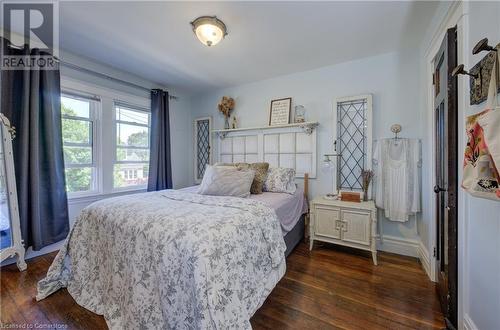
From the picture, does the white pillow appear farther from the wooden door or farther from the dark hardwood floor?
the wooden door

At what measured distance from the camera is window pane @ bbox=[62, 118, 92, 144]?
2.66 metres

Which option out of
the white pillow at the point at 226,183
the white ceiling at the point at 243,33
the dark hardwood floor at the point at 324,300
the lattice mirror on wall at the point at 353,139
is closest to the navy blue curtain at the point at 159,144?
the white ceiling at the point at 243,33

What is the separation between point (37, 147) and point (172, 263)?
2306mm

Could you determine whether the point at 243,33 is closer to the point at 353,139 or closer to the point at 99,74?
the point at 353,139

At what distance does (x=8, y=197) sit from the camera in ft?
6.54

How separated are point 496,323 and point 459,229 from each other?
1.59 ft

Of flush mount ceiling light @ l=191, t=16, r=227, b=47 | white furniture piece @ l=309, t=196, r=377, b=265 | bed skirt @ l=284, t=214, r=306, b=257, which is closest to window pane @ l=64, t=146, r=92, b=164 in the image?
flush mount ceiling light @ l=191, t=16, r=227, b=47

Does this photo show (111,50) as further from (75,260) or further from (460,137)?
(460,137)

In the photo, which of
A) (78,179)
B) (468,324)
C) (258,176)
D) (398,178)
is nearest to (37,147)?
(78,179)

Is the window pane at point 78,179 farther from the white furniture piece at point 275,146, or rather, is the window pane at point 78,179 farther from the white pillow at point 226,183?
the white furniture piece at point 275,146

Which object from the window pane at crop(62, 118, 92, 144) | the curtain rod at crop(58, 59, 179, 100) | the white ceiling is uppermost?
the white ceiling

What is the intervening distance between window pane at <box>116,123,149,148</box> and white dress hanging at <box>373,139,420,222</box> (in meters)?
3.50

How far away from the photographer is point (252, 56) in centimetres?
264

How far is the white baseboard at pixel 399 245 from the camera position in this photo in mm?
2412
